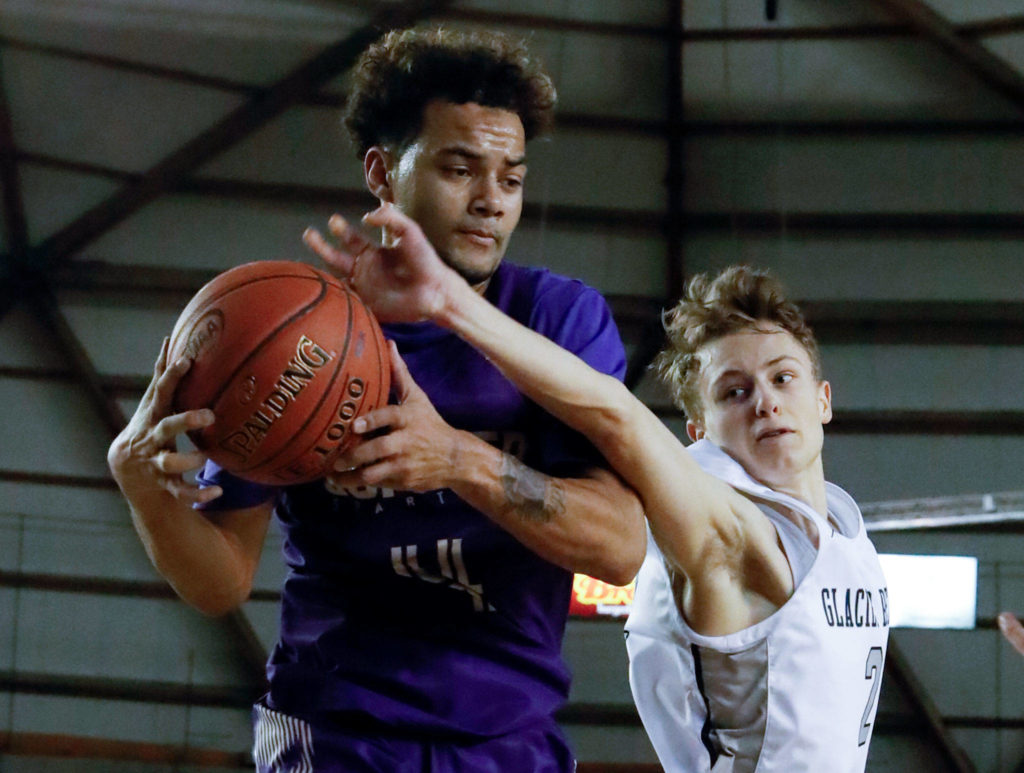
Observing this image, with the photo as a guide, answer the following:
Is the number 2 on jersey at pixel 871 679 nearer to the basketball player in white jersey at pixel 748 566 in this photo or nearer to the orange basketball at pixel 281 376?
the basketball player in white jersey at pixel 748 566

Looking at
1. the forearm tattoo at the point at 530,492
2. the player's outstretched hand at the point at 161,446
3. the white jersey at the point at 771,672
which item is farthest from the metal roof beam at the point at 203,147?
the forearm tattoo at the point at 530,492

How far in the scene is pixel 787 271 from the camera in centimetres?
948

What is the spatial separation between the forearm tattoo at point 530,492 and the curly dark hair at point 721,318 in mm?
1227

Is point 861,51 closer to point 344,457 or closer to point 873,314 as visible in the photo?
point 873,314

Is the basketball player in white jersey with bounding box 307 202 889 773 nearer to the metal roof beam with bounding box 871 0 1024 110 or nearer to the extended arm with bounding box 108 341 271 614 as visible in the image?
the extended arm with bounding box 108 341 271 614

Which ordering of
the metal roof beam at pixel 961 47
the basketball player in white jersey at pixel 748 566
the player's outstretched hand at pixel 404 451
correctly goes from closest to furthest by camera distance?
the player's outstretched hand at pixel 404 451
the basketball player in white jersey at pixel 748 566
the metal roof beam at pixel 961 47

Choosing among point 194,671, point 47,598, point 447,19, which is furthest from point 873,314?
point 47,598

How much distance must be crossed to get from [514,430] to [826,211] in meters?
7.54

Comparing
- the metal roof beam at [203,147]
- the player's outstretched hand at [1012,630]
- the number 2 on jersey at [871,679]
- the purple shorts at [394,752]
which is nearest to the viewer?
the purple shorts at [394,752]

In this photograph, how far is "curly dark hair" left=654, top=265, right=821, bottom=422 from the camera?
10.6 ft

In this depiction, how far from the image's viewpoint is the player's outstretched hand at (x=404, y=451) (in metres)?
1.94

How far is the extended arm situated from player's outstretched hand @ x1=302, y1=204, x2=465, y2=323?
1.05ft

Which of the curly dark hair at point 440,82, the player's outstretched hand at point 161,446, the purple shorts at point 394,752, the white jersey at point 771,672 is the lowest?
the purple shorts at point 394,752

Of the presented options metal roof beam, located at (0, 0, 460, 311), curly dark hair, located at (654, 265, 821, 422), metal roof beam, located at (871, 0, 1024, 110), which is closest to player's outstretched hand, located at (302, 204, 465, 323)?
curly dark hair, located at (654, 265, 821, 422)
